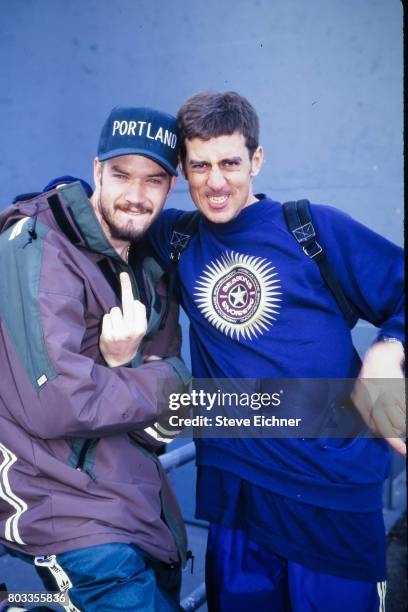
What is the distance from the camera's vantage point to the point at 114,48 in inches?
92.1

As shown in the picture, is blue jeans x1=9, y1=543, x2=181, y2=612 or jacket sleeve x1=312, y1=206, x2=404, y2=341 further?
jacket sleeve x1=312, y1=206, x2=404, y2=341

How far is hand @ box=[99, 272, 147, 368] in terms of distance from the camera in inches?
65.3

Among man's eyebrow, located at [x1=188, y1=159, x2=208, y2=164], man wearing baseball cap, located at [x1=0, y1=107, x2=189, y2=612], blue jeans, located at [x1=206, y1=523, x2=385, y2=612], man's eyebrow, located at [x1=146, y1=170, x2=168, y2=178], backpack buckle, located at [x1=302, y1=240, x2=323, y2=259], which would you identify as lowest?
blue jeans, located at [x1=206, y1=523, x2=385, y2=612]

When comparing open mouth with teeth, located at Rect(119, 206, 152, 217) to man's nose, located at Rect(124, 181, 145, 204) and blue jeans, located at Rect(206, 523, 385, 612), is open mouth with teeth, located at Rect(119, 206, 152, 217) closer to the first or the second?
man's nose, located at Rect(124, 181, 145, 204)

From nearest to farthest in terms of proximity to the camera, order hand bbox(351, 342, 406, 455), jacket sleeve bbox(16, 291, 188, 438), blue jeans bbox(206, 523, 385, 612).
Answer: jacket sleeve bbox(16, 291, 188, 438) → hand bbox(351, 342, 406, 455) → blue jeans bbox(206, 523, 385, 612)

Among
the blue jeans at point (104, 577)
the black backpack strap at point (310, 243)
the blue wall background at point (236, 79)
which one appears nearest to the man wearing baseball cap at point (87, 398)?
the blue jeans at point (104, 577)

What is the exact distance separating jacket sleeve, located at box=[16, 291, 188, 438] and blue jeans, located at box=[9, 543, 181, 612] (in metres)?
0.28

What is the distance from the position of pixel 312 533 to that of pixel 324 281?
670mm

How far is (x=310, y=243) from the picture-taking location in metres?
1.73

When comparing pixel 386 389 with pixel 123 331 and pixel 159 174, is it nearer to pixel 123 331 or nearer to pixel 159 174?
pixel 123 331

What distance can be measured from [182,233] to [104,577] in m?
0.95

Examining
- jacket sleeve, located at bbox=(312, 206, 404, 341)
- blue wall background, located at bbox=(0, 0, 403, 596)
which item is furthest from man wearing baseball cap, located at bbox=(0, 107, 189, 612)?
blue wall background, located at bbox=(0, 0, 403, 596)

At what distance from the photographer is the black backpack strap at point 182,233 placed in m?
1.92

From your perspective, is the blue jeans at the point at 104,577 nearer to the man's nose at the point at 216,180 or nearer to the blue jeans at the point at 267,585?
the blue jeans at the point at 267,585
